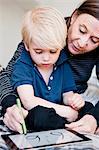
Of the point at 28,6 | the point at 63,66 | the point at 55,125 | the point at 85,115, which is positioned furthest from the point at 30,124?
the point at 28,6

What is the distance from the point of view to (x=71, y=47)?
38.1 inches

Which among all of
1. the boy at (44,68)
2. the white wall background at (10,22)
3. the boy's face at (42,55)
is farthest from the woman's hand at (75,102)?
the white wall background at (10,22)

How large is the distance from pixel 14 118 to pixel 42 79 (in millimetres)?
186

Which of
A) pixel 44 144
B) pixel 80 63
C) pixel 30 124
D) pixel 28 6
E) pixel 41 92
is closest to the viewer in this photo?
pixel 44 144

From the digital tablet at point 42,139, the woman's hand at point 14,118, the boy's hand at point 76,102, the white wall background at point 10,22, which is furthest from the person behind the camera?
the white wall background at point 10,22

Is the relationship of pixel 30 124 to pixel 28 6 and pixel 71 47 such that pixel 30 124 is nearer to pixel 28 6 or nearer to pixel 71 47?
pixel 71 47

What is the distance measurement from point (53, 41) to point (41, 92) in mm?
171

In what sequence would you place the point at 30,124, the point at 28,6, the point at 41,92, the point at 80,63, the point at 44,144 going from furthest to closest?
the point at 28,6 → the point at 80,63 → the point at 41,92 → the point at 30,124 → the point at 44,144

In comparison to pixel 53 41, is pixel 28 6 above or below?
above

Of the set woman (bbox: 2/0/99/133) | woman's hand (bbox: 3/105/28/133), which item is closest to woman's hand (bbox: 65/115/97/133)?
woman (bbox: 2/0/99/133)

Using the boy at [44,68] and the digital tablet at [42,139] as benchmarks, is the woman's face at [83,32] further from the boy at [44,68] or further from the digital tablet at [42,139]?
the digital tablet at [42,139]

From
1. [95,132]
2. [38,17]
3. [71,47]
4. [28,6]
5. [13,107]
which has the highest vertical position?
[28,6]

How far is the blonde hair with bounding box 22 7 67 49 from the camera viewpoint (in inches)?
32.7

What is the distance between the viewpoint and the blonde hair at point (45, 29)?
83cm
